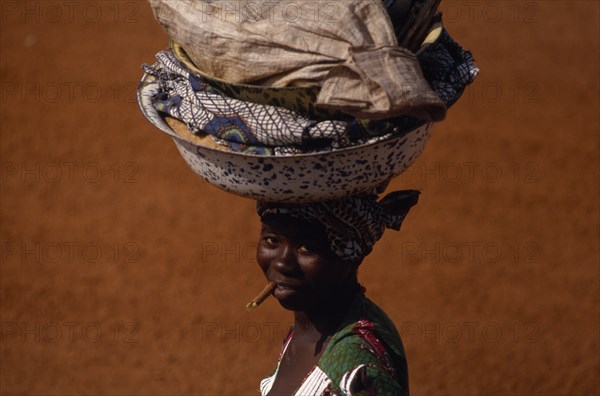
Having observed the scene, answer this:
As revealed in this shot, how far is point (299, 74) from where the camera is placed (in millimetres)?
2766

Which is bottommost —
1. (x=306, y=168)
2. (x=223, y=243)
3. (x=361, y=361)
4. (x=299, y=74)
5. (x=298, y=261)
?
(x=223, y=243)

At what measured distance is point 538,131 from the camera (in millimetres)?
7621

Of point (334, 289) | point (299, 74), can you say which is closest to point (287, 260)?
point (334, 289)

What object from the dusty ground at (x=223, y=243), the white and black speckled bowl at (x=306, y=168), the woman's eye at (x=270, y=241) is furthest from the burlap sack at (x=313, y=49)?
the dusty ground at (x=223, y=243)

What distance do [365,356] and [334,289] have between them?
0.25m

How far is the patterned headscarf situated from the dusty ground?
3087 mm

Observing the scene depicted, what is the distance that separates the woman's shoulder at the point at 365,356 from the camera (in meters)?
3.09

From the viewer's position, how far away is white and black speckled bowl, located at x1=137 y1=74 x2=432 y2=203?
2.81 m

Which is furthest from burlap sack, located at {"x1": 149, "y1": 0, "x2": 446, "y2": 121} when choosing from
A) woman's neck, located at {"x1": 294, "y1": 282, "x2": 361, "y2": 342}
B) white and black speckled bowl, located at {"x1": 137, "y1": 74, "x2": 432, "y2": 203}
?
woman's neck, located at {"x1": 294, "y1": 282, "x2": 361, "y2": 342}

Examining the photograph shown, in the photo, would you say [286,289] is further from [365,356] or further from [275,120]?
[275,120]

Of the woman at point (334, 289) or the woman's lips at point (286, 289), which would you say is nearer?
the woman at point (334, 289)

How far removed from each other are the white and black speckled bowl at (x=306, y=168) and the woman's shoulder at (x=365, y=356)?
0.48m

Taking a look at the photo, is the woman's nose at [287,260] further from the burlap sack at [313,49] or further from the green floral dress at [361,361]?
the burlap sack at [313,49]

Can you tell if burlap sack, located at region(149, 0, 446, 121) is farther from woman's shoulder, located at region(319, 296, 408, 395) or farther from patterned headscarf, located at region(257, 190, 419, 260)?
woman's shoulder, located at region(319, 296, 408, 395)
